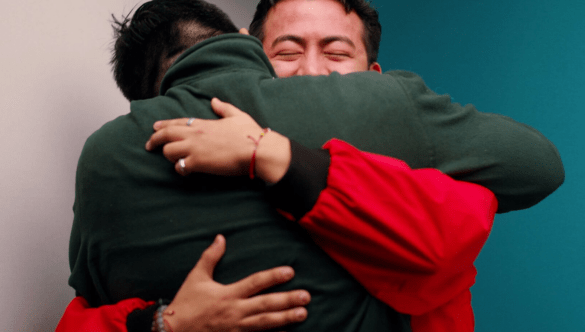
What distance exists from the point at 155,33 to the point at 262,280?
77 centimetres

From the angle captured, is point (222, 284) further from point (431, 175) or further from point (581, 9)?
point (581, 9)

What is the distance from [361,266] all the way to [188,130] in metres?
0.33

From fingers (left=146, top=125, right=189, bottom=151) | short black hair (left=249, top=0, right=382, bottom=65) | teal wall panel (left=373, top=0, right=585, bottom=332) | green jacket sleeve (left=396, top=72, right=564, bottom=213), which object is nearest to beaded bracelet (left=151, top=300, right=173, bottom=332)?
fingers (left=146, top=125, right=189, bottom=151)

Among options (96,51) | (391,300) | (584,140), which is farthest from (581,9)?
(96,51)

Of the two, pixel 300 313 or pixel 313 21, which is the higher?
pixel 313 21

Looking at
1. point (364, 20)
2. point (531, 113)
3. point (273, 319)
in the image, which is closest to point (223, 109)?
point (273, 319)

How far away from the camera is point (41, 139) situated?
980mm

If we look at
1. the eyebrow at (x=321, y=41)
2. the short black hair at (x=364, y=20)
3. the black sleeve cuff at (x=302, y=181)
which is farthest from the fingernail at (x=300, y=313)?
the short black hair at (x=364, y=20)

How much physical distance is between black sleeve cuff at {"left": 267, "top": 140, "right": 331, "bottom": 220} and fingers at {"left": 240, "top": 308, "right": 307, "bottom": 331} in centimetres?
14

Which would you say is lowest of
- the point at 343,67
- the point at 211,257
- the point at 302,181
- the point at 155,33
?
the point at 211,257

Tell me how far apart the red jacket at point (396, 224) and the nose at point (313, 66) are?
60 centimetres

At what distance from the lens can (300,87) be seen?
2.02 feet

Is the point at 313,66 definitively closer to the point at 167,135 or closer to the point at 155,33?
the point at 155,33

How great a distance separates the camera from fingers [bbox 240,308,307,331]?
1.85ft
